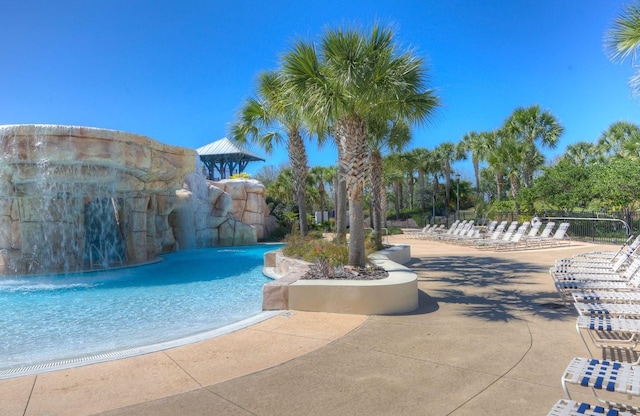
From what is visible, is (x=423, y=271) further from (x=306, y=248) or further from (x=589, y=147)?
(x=589, y=147)

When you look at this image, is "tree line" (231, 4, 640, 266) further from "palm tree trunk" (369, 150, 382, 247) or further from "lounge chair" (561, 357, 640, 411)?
"lounge chair" (561, 357, 640, 411)

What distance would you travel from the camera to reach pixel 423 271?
10.8m

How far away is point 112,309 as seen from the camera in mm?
7852

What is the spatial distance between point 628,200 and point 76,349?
70.9 feet

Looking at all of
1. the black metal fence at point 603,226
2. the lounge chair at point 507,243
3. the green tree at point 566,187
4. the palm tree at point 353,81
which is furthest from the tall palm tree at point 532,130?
the palm tree at point 353,81

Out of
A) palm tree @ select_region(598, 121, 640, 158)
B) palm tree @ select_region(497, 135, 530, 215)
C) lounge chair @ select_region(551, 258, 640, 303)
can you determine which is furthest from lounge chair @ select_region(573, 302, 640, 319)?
palm tree @ select_region(598, 121, 640, 158)

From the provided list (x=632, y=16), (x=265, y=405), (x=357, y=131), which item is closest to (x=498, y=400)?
(x=265, y=405)

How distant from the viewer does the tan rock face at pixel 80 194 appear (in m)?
12.1

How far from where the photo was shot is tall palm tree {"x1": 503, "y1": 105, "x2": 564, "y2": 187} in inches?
1086

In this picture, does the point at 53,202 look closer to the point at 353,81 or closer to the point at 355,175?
the point at 355,175

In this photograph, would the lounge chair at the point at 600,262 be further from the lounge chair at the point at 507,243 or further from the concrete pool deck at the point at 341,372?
the lounge chair at the point at 507,243

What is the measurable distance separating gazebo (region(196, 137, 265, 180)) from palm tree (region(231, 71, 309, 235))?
32.7 meters

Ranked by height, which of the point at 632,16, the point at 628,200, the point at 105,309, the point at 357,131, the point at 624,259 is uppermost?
the point at 632,16

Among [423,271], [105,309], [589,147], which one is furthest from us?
[589,147]
